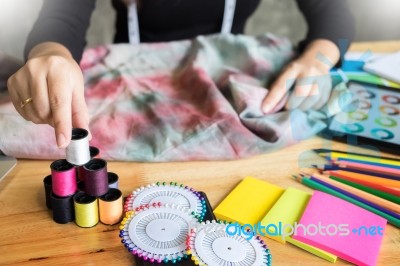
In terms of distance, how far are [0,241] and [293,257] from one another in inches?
11.5

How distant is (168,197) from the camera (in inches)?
18.7

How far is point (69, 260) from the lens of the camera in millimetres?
409

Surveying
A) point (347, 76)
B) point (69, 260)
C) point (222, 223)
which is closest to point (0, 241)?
point (69, 260)

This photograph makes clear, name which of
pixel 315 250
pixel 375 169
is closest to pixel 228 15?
pixel 375 169

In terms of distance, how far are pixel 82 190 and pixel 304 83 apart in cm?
39

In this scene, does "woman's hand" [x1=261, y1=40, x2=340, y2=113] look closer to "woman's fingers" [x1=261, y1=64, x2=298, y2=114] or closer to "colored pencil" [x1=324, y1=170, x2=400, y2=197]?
"woman's fingers" [x1=261, y1=64, x2=298, y2=114]

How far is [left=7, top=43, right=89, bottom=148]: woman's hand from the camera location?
46cm

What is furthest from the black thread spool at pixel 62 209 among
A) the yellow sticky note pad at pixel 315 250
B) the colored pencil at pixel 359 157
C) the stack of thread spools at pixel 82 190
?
the colored pencil at pixel 359 157

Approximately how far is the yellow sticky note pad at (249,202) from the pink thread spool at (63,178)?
0.51 feet

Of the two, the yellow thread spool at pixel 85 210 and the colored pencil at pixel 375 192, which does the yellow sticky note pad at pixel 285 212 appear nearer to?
the colored pencil at pixel 375 192

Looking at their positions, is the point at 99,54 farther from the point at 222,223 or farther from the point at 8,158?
the point at 222,223

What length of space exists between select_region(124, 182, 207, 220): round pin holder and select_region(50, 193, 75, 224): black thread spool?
56 mm

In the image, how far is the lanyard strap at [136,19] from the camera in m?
0.92

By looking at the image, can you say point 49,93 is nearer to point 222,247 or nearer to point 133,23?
point 222,247
